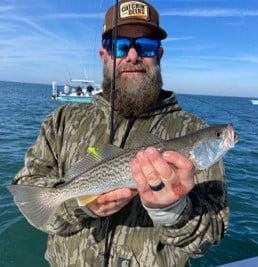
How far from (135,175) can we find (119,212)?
714mm

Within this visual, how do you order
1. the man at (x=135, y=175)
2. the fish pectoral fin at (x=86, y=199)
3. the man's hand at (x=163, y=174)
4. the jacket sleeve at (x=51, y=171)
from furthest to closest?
the jacket sleeve at (x=51, y=171) < the fish pectoral fin at (x=86, y=199) < the man at (x=135, y=175) < the man's hand at (x=163, y=174)

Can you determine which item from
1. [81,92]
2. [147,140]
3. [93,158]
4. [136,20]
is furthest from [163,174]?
[81,92]

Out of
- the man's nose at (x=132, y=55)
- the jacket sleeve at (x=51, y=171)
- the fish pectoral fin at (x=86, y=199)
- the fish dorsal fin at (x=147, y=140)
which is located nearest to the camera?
the fish dorsal fin at (x=147, y=140)

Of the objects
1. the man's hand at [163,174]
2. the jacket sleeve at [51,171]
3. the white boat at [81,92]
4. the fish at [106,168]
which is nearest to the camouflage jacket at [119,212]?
the jacket sleeve at [51,171]

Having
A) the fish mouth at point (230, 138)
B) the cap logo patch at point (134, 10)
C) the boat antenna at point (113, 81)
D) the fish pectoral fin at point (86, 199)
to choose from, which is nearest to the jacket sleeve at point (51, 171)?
the fish pectoral fin at point (86, 199)

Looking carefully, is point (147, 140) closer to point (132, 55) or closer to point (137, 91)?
point (137, 91)

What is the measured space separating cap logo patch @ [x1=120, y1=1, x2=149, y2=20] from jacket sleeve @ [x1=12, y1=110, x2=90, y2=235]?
3.07 feet

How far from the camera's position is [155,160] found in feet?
7.36

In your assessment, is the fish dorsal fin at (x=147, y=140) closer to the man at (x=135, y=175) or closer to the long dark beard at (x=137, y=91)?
the man at (x=135, y=175)

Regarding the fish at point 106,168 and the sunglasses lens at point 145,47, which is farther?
the sunglasses lens at point 145,47

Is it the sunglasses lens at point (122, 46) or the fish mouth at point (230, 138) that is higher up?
the sunglasses lens at point (122, 46)

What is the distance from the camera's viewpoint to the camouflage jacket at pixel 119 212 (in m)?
2.77

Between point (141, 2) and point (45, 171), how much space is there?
154 centimetres

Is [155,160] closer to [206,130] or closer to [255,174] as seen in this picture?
[206,130]
